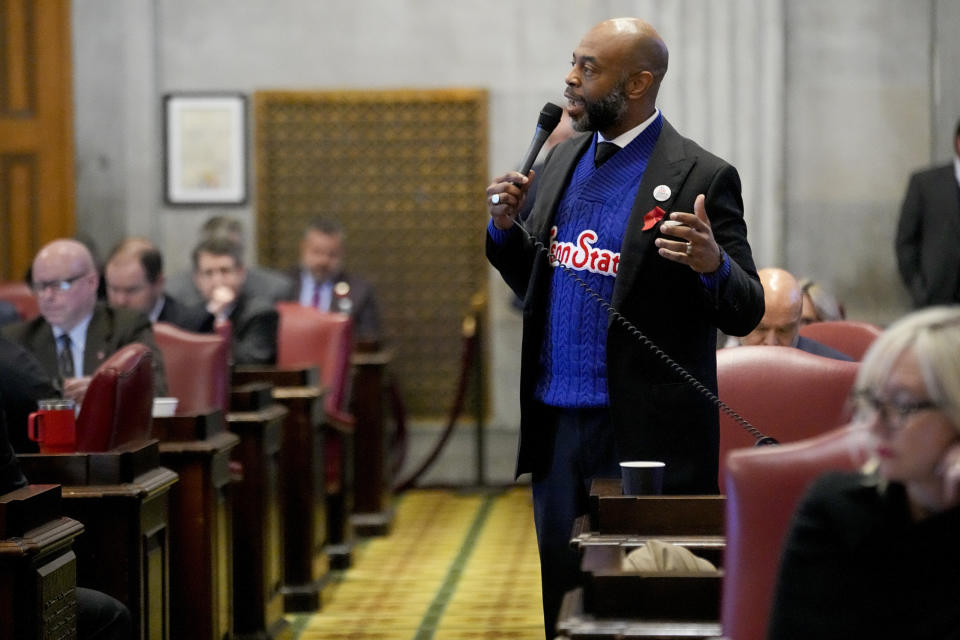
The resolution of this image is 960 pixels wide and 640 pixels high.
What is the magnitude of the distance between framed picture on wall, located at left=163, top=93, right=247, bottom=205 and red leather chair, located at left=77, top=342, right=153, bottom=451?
506 cm

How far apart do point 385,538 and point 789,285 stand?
339 cm

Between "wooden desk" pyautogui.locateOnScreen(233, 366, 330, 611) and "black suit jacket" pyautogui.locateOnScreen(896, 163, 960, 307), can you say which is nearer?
"wooden desk" pyautogui.locateOnScreen(233, 366, 330, 611)

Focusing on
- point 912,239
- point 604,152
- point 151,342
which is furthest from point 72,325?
point 912,239

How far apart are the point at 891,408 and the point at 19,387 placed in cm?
273

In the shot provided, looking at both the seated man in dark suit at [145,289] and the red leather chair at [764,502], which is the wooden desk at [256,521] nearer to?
the seated man in dark suit at [145,289]

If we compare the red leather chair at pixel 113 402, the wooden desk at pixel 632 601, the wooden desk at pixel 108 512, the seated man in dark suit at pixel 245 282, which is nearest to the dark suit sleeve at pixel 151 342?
the red leather chair at pixel 113 402

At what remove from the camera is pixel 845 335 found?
16.5 ft

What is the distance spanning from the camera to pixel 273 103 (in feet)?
29.0

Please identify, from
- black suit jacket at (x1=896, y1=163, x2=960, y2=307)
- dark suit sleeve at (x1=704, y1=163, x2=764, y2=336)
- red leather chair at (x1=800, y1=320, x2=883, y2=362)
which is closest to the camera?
dark suit sleeve at (x1=704, y1=163, x2=764, y2=336)

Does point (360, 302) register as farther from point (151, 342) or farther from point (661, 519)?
point (661, 519)

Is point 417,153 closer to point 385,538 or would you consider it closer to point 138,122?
point 138,122

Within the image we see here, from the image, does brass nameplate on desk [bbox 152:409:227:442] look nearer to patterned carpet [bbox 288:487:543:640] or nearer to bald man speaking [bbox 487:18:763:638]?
patterned carpet [bbox 288:487:543:640]

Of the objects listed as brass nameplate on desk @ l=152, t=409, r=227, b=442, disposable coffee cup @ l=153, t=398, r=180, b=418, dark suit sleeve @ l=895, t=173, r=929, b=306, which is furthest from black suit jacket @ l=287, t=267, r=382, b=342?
brass nameplate on desk @ l=152, t=409, r=227, b=442

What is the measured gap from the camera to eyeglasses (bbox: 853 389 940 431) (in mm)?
1965
